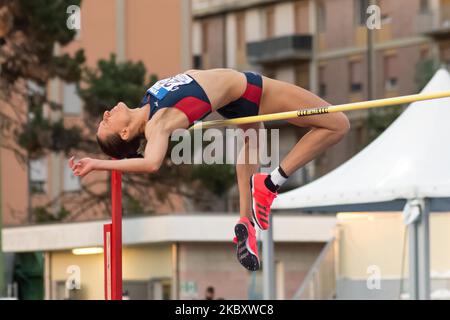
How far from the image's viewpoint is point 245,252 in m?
9.13

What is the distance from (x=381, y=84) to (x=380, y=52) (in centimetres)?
119

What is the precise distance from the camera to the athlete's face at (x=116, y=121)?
8617 millimetres

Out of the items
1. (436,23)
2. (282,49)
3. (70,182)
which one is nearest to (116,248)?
(70,182)

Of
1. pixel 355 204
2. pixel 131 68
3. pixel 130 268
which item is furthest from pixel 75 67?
pixel 355 204

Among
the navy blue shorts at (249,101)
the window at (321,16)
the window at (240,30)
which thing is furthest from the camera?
the window at (240,30)

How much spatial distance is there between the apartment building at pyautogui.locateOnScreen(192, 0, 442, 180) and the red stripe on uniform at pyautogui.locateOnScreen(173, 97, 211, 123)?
137 feet

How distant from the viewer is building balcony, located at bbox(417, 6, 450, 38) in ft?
167

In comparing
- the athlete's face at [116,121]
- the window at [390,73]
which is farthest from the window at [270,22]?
the athlete's face at [116,121]

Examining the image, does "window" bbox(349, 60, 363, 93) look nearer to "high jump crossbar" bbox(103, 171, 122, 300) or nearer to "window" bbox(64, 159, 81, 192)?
"window" bbox(64, 159, 81, 192)

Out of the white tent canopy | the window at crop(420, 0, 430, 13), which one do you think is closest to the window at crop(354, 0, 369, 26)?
the window at crop(420, 0, 430, 13)

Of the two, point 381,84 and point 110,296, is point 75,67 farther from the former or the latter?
point 110,296

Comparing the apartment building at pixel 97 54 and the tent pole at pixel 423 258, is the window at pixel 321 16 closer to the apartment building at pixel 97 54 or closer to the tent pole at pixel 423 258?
the apartment building at pixel 97 54

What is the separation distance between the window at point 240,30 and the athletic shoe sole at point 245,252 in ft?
167

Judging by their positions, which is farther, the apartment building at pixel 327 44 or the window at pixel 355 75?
the window at pixel 355 75
